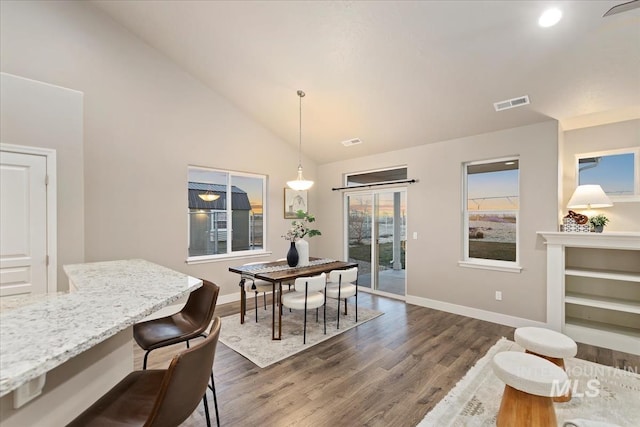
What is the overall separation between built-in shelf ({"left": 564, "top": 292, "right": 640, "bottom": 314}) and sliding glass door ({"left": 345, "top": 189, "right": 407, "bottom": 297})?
2.27 meters

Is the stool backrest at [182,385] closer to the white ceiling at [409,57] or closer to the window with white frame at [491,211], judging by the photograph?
the white ceiling at [409,57]

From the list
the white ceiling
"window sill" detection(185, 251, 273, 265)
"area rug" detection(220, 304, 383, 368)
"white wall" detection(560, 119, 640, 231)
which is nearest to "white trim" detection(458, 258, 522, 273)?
"white wall" detection(560, 119, 640, 231)

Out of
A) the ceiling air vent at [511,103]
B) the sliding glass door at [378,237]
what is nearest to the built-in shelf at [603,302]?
the sliding glass door at [378,237]

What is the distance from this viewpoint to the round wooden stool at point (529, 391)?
68.4 inches

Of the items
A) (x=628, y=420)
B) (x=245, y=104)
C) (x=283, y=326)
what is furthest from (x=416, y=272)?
(x=245, y=104)

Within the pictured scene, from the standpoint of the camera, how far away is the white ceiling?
98.7 inches

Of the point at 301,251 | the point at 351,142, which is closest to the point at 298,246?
the point at 301,251

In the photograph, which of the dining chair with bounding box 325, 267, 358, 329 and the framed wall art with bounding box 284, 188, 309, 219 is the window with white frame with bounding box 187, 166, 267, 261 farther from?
the dining chair with bounding box 325, 267, 358, 329

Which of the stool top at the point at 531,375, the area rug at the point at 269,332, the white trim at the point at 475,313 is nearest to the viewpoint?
the stool top at the point at 531,375

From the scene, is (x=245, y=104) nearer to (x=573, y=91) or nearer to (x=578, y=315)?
(x=573, y=91)

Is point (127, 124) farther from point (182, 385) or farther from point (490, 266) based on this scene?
point (490, 266)

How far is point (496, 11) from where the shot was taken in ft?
7.84

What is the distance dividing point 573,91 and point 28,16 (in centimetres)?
590

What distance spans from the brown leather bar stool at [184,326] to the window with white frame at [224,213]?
2516 mm
